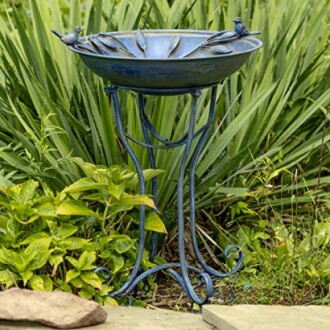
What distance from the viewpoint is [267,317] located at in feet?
12.8

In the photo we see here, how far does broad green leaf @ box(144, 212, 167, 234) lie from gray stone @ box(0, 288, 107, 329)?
54 centimetres

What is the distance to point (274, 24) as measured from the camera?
556cm

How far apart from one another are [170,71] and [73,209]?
0.75m

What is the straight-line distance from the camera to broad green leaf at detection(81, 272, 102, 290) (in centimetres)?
420

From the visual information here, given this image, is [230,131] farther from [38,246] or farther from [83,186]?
[38,246]

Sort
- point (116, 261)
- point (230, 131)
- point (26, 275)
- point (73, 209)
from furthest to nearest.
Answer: point (230, 131) < point (116, 261) < point (73, 209) < point (26, 275)

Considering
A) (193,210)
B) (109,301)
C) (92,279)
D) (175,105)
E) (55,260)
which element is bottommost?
(109,301)

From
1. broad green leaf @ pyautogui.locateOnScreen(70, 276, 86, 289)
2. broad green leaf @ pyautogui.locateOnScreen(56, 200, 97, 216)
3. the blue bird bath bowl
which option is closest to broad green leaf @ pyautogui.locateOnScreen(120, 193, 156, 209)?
broad green leaf @ pyautogui.locateOnScreen(56, 200, 97, 216)

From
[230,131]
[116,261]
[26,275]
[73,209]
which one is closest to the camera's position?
[26,275]

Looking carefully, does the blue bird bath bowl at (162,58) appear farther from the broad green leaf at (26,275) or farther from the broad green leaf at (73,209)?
the broad green leaf at (26,275)

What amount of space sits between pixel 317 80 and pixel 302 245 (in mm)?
1369

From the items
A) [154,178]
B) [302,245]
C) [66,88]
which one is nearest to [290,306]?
[302,245]

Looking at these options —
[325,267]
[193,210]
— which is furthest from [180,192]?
[325,267]

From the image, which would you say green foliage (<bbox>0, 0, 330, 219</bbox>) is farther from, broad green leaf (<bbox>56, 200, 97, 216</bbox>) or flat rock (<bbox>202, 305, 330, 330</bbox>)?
flat rock (<bbox>202, 305, 330, 330</bbox>)
